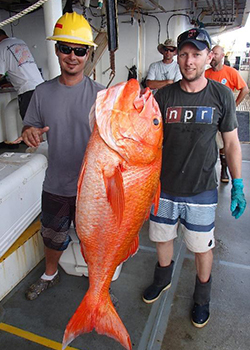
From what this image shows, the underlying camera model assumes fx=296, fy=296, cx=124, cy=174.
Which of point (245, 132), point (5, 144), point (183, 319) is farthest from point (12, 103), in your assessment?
point (245, 132)

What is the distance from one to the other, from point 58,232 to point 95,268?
85 centimetres

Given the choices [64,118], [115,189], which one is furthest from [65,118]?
[115,189]

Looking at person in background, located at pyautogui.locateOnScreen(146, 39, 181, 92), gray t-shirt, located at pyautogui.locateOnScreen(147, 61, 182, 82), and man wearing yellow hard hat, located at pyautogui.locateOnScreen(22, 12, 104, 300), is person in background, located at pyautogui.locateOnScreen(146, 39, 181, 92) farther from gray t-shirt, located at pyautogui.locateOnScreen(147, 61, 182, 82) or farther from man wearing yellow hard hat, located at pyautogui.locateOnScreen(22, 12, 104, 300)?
man wearing yellow hard hat, located at pyautogui.locateOnScreen(22, 12, 104, 300)

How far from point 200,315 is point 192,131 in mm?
1544

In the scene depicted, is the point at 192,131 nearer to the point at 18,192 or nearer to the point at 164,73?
the point at 18,192

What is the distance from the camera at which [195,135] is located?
7.53 feet

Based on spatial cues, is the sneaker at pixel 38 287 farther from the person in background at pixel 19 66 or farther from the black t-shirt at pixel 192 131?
the person in background at pixel 19 66

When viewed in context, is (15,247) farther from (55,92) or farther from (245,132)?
(245,132)

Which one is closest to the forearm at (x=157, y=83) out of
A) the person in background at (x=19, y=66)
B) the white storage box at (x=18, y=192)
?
the person in background at (x=19, y=66)

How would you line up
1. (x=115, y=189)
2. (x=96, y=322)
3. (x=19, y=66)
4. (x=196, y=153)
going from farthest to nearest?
1. (x=19, y=66)
2. (x=196, y=153)
3. (x=96, y=322)
4. (x=115, y=189)

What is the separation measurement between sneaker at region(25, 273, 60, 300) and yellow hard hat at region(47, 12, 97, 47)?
7.00 feet

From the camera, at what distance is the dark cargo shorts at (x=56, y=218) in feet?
7.95

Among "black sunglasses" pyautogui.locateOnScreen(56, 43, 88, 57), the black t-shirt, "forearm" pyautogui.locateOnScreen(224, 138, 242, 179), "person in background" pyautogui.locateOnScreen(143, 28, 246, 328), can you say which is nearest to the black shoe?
"person in background" pyautogui.locateOnScreen(143, 28, 246, 328)

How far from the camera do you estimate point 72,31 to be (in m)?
2.06
